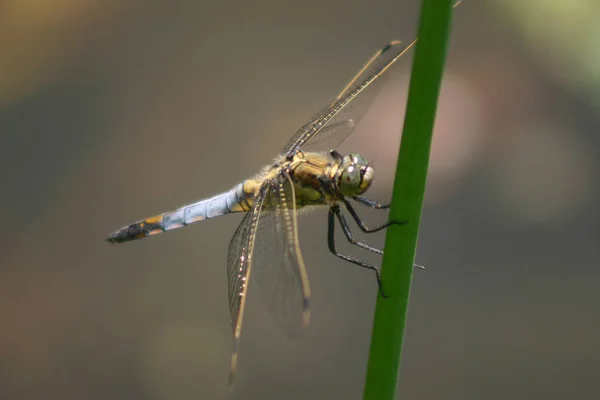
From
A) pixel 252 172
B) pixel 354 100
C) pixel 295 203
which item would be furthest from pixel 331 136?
pixel 252 172

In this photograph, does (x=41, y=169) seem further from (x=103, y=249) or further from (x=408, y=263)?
(x=408, y=263)

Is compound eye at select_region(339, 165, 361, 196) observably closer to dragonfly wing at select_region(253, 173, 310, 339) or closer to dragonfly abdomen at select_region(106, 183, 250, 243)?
dragonfly wing at select_region(253, 173, 310, 339)

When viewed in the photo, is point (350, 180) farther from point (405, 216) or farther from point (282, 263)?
point (405, 216)

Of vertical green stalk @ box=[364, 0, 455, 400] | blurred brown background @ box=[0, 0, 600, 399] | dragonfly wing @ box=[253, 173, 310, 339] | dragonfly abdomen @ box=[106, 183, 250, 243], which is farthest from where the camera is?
blurred brown background @ box=[0, 0, 600, 399]

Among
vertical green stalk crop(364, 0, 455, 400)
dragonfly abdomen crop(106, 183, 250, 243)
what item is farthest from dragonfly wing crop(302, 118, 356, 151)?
vertical green stalk crop(364, 0, 455, 400)

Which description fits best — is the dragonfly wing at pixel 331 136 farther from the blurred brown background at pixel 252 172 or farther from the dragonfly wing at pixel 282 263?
the blurred brown background at pixel 252 172

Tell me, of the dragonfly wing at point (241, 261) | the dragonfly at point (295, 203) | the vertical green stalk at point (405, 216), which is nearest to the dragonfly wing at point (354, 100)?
the dragonfly at point (295, 203)

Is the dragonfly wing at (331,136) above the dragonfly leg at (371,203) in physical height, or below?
above
